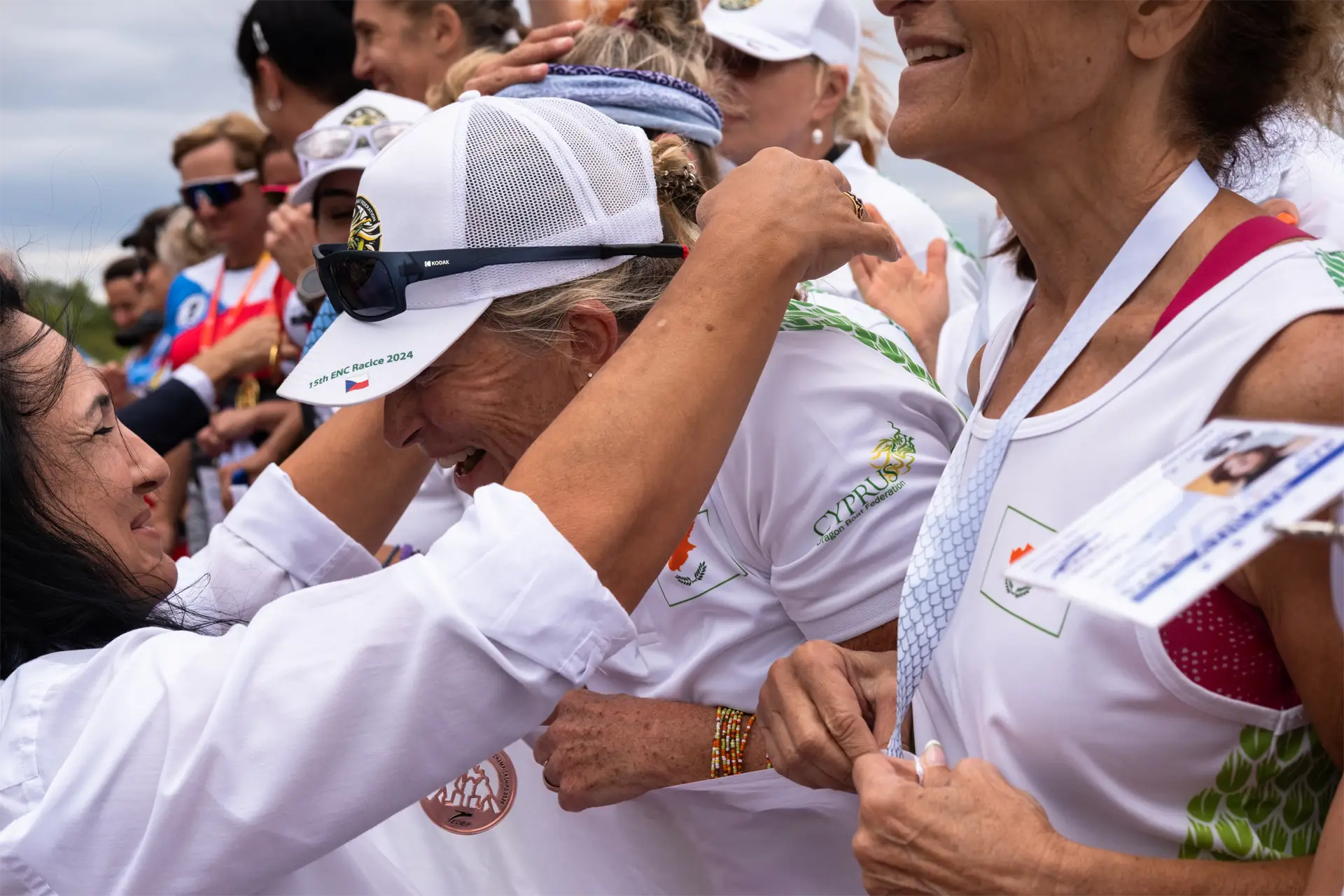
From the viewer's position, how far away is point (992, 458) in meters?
1.54

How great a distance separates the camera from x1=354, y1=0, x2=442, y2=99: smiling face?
4.39 metres

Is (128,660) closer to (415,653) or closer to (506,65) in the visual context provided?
(415,653)

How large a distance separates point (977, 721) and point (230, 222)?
5.01 m

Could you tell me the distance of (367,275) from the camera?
6.61 ft

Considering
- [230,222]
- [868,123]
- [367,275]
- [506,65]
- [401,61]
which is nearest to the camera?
[367,275]

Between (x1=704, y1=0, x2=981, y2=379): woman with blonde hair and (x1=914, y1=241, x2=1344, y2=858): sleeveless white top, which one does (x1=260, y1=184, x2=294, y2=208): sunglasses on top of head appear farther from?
(x1=914, y1=241, x2=1344, y2=858): sleeveless white top

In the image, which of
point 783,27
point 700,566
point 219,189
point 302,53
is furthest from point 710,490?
point 219,189

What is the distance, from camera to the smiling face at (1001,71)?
4.94 feet

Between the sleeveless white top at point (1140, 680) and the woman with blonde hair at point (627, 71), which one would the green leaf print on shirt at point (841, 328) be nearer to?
the woman with blonde hair at point (627, 71)

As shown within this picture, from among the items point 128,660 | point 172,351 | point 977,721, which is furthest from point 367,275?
point 172,351

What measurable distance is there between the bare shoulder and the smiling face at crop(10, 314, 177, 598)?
59.2 inches

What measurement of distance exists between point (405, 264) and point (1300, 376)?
1235 millimetres

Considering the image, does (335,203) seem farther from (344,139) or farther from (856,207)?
(856,207)

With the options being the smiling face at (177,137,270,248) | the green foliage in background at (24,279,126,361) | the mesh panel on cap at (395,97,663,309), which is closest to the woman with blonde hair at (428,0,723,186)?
the mesh panel on cap at (395,97,663,309)
